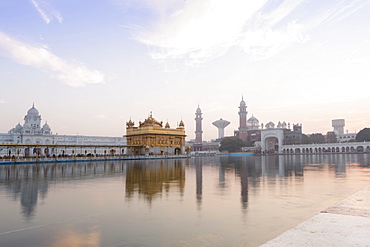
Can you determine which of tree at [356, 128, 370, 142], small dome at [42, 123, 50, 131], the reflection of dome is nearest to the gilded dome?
the reflection of dome

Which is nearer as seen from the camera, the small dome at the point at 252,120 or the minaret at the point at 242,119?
the minaret at the point at 242,119

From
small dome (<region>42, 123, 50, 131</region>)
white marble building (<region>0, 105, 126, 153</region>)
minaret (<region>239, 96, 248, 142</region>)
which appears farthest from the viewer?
minaret (<region>239, 96, 248, 142</region>)

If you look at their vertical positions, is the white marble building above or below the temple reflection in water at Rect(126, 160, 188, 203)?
above

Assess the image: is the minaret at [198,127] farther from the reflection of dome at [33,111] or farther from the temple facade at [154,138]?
the temple facade at [154,138]

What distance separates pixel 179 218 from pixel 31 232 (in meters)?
3.60

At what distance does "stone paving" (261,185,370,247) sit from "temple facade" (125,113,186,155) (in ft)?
221

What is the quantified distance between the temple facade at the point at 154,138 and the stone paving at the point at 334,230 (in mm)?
67354

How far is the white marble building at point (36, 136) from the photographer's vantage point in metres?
127

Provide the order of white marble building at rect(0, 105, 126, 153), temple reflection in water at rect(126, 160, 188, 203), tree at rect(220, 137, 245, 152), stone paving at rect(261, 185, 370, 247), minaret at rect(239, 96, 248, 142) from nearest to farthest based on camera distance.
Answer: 1. stone paving at rect(261, 185, 370, 247)
2. temple reflection in water at rect(126, 160, 188, 203)
3. white marble building at rect(0, 105, 126, 153)
4. tree at rect(220, 137, 245, 152)
5. minaret at rect(239, 96, 248, 142)

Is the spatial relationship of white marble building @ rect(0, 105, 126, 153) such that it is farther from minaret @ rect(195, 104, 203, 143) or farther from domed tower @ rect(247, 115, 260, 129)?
domed tower @ rect(247, 115, 260, 129)

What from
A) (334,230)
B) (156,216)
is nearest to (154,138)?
(156,216)

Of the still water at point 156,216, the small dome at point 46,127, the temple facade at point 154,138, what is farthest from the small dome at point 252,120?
the still water at point 156,216

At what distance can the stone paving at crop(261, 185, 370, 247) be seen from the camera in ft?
18.0

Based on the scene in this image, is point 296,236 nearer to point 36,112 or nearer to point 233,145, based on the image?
point 233,145
